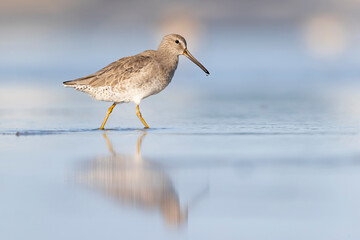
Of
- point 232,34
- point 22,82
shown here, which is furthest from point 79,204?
point 232,34

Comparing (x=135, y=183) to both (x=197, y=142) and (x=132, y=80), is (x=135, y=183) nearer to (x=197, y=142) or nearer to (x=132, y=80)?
(x=197, y=142)

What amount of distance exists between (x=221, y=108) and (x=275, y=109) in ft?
2.50

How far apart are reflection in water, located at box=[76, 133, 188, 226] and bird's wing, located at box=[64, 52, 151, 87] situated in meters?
2.51

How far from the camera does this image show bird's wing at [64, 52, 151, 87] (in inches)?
365

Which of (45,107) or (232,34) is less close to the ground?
(232,34)

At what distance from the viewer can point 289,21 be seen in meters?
22.5

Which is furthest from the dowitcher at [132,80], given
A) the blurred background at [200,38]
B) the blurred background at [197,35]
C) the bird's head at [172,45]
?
the blurred background at [197,35]

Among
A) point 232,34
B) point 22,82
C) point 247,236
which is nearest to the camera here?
point 247,236

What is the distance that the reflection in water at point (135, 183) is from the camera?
16.3 feet

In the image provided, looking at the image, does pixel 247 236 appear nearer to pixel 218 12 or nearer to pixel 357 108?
pixel 357 108

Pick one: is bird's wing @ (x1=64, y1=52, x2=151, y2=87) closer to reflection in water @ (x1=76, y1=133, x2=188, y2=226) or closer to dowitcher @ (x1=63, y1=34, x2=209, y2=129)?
dowitcher @ (x1=63, y1=34, x2=209, y2=129)

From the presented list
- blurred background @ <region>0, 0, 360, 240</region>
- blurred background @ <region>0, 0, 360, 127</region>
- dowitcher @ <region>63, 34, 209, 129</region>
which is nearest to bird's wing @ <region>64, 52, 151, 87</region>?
dowitcher @ <region>63, 34, 209, 129</region>

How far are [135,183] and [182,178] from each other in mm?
397

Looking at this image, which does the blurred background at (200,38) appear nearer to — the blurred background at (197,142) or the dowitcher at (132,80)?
the blurred background at (197,142)
